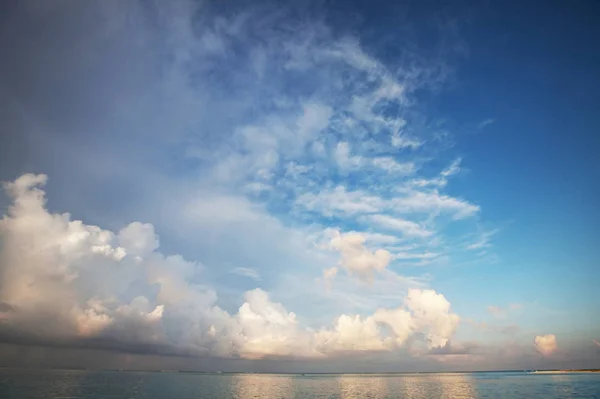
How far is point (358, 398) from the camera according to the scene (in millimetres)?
119500

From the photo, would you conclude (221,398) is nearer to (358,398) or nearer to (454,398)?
→ (358,398)

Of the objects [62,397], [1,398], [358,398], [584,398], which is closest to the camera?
[1,398]

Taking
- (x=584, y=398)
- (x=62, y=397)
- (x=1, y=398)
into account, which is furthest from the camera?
(x=584, y=398)

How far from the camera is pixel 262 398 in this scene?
118062 millimetres

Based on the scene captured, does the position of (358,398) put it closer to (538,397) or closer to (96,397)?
(538,397)

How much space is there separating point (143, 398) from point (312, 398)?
55.4 m

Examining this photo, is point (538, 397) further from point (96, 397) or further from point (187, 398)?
point (96, 397)

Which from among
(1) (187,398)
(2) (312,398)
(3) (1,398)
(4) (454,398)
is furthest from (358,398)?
(3) (1,398)

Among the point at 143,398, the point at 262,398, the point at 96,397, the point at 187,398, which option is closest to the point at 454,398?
the point at 262,398

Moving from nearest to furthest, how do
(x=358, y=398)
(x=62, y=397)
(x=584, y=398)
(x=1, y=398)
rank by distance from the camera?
(x=1, y=398) → (x=62, y=397) → (x=584, y=398) → (x=358, y=398)

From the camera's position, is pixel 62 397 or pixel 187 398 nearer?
pixel 62 397

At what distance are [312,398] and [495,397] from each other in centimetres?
6562

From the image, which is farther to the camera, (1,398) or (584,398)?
(584,398)

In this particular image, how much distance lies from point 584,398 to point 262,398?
107398mm
